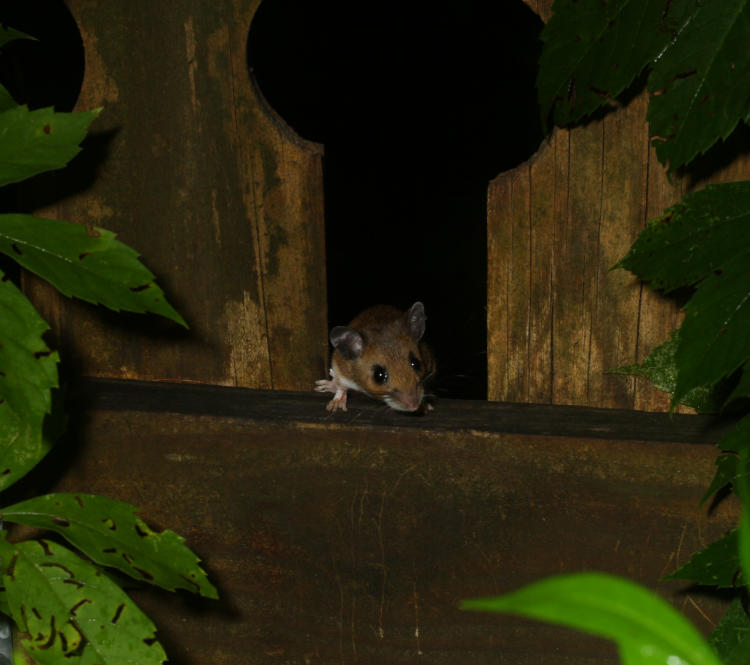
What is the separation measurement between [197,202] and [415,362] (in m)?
1.23

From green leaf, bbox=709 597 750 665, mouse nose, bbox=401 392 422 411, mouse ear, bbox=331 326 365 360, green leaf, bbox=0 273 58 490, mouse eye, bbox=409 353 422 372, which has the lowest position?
mouse eye, bbox=409 353 422 372

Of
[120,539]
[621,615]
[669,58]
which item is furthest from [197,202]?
[621,615]

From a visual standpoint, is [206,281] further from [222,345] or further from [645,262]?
[645,262]

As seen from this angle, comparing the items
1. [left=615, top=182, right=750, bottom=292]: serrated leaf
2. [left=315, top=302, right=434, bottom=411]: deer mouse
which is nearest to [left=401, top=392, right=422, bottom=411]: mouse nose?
[left=315, top=302, right=434, bottom=411]: deer mouse

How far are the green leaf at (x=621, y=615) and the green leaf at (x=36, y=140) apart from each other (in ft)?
5.80

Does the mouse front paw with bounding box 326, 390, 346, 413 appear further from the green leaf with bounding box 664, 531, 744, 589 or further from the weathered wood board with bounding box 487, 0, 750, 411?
the green leaf with bounding box 664, 531, 744, 589

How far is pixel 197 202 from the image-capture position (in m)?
2.36

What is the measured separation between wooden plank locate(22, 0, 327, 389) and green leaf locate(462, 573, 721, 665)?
6.64 ft

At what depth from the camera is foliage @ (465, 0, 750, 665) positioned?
66.2 inches

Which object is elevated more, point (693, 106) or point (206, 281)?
point (693, 106)

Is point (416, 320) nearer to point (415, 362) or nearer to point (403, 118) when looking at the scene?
point (415, 362)

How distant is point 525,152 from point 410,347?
1187 mm

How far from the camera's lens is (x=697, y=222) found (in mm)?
1815

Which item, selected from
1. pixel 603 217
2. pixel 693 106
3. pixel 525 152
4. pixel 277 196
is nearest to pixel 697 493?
pixel 603 217
